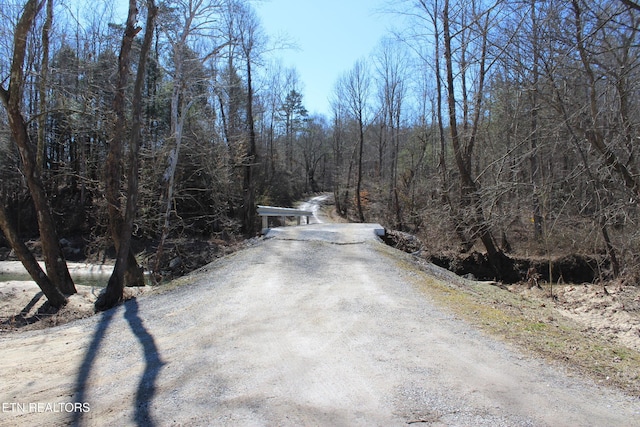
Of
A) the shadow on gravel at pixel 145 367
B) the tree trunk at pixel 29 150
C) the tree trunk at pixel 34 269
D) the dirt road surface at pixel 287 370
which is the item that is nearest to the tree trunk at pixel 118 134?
the tree trunk at pixel 29 150

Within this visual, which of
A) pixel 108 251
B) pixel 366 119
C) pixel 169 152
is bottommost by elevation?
pixel 108 251

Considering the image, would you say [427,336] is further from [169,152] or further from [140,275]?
[169,152]

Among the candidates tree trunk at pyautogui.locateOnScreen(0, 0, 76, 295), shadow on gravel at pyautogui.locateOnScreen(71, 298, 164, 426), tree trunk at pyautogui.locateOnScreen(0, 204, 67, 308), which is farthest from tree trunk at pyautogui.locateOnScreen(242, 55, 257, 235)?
shadow on gravel at pyautogui.locateOnScreen(71, 298, 164, 426)

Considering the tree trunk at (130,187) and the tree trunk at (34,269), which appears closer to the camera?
the tree trunk at (130,187)

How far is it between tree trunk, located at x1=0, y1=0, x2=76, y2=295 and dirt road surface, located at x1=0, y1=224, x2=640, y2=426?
3711 millimetres

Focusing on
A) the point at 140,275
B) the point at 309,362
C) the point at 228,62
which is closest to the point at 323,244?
the point at 140,275

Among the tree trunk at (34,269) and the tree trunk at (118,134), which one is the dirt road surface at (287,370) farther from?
the tree trunk at (118,134)

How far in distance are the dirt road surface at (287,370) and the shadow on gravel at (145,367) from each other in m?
0.02

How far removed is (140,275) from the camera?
11.0 m

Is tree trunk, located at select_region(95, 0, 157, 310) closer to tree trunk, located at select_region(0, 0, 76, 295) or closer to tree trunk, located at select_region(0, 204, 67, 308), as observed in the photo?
tree trunk, located at select_region(0, 204, 67, 308)

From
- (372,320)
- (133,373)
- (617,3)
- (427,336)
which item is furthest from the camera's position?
(617,3)

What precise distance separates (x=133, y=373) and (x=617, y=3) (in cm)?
869

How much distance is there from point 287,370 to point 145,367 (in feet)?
4.97

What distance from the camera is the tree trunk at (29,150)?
8625mm
